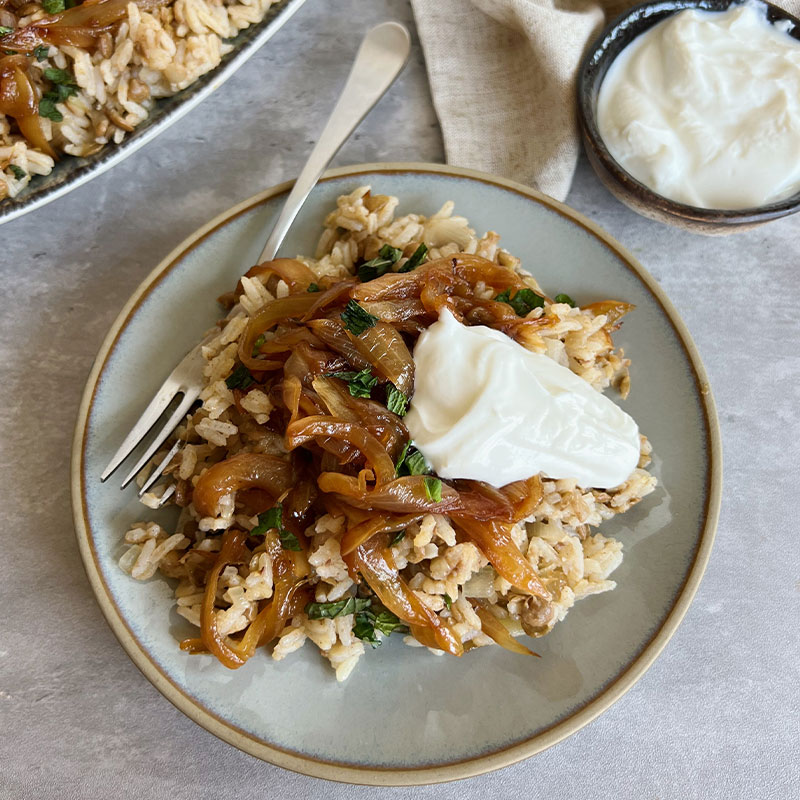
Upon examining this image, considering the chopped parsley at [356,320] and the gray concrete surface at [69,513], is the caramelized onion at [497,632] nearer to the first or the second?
the gray concrete surface at [69,513]

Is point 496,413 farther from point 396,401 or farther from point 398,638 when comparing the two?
point 398,638

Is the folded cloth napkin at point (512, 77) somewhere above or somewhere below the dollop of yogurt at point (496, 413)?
above

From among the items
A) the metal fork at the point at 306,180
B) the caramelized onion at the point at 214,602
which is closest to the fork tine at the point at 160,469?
the metal fork at the point at 306,180

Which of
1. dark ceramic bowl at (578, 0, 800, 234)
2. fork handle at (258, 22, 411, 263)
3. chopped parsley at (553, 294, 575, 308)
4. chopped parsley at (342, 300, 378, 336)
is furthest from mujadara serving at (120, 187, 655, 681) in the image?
dark ceramic bowl at (578, 0, 800, 234)

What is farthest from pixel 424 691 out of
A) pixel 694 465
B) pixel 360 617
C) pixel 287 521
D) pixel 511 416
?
pixel 694 465

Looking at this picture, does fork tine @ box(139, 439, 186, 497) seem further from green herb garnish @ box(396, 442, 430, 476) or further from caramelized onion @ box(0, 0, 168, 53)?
caramelized onion @ box(0, 0, 168, 53)
